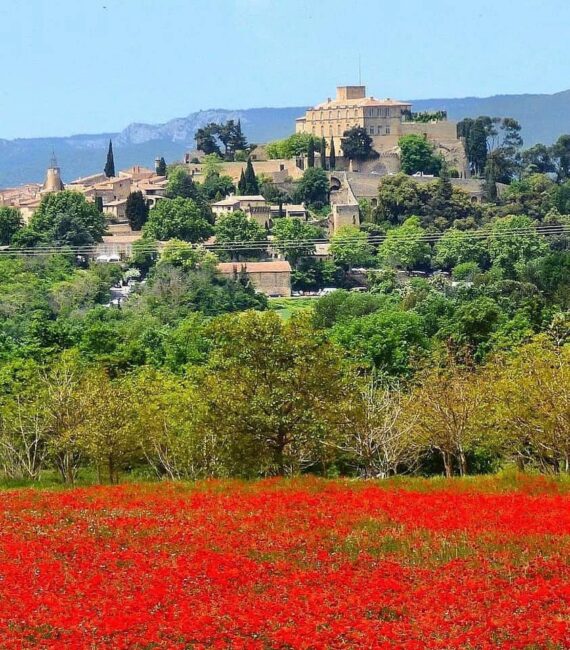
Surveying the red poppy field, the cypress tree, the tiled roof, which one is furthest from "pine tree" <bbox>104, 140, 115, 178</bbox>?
the red poppy field

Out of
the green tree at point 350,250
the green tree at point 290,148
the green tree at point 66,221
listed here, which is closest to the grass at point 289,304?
the green tree at point 350,250

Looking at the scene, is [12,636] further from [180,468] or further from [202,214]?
[202,214]

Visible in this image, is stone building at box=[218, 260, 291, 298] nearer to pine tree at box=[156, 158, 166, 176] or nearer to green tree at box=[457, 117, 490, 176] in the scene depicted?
pine tree at box=[156, 158, 166, 176]

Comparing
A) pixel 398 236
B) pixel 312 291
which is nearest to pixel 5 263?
pixel 312 291

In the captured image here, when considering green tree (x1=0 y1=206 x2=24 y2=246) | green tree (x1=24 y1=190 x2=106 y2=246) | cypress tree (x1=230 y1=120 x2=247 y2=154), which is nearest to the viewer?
green tree (x1=24 y1=190 x2=106 y2=246)

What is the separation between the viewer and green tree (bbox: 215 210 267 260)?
4924 inches

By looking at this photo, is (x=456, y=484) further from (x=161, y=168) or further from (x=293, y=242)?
(x=161, y=168)

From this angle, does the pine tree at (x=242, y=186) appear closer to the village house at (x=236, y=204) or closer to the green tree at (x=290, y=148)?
the village house at (x=236, y=204)

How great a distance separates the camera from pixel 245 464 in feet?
89.9

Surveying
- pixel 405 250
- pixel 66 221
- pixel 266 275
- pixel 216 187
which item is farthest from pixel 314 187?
pixel 66 221

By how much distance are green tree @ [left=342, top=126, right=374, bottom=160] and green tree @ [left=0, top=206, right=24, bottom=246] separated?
34390 millimetres

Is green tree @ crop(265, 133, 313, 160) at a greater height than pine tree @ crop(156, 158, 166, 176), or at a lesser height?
greater

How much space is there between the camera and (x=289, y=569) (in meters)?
16.3

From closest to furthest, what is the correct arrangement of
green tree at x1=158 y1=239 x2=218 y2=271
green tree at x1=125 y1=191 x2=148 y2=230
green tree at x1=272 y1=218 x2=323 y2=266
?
green tree at x1=158 y1=239 x2=218 y2=271
green tree at x1=272 y1=218 x2=323 y2=266
green tree at x1=125 y1=191 x2=148 y2=230
